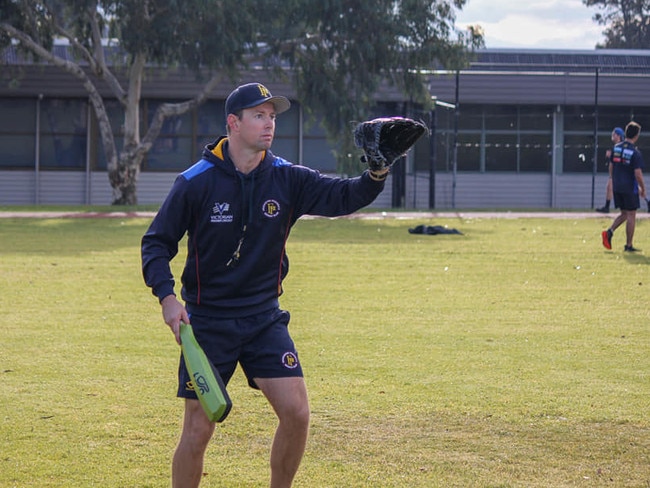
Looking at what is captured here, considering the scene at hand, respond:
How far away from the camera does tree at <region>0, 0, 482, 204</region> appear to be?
31.0 meters

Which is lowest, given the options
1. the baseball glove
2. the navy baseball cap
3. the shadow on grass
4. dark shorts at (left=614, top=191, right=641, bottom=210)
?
the shadow on grass

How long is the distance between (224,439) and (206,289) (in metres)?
1.89

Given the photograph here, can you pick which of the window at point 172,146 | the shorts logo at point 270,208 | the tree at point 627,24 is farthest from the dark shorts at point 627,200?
the tree at point 627,24

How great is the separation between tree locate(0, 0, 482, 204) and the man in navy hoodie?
84.3 feet

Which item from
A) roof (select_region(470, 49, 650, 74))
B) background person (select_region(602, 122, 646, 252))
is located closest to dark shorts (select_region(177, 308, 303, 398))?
background person (select_region(602, 122, 646, 252))

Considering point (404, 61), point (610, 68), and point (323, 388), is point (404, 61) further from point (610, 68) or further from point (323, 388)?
point (323, 388)

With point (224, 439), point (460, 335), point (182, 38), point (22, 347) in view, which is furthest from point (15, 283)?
point (182, 38)

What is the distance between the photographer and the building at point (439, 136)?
131ft

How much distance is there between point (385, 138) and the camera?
17.5 ft

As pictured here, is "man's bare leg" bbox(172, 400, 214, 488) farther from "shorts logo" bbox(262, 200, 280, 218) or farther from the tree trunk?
the tree trunk

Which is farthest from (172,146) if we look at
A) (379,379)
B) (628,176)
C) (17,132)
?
(379,379)

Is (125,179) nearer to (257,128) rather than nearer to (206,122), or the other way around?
(206,122)

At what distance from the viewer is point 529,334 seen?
11.0 metres

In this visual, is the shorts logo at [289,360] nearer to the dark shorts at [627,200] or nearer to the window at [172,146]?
the dark shorts at [627,200]
